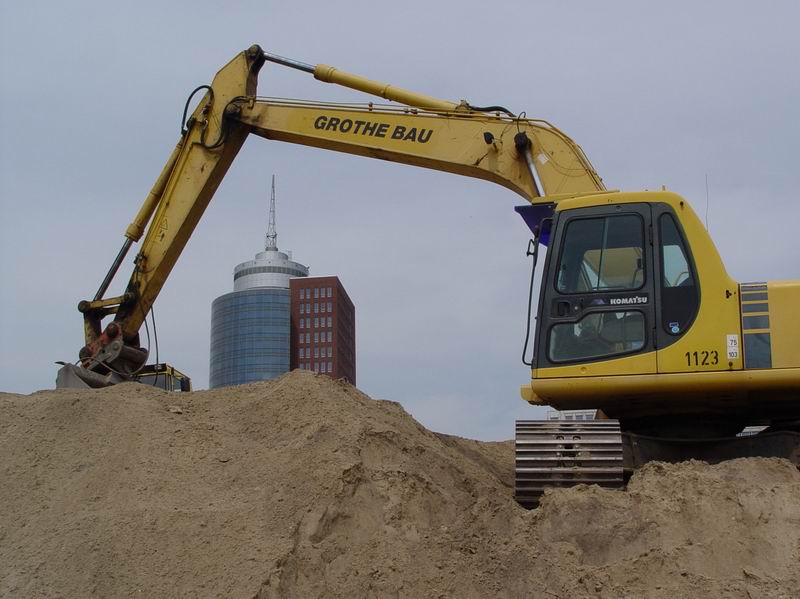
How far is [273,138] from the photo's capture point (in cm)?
1213

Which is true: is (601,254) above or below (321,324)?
below

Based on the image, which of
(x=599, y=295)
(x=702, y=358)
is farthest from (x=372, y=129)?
(x=702, y=358)

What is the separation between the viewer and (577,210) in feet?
29.2

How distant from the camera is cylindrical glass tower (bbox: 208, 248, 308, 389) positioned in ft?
301

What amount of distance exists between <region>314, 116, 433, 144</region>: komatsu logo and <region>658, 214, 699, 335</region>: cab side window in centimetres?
336

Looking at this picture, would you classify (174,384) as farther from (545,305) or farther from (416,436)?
(545,305)

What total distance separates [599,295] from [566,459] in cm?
147

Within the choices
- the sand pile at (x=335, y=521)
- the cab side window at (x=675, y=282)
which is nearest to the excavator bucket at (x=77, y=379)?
the sand pile at (x=335, y=521)

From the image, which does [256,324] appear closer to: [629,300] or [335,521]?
[629,300]

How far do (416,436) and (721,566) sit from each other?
408 cm

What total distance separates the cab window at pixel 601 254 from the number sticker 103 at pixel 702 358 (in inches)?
31.5

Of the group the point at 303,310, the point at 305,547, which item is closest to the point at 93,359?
the point at 305,547

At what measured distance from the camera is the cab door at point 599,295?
8375 millimetres

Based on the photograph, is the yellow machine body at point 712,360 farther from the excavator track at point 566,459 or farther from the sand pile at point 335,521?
the sand pile at point 335,521
